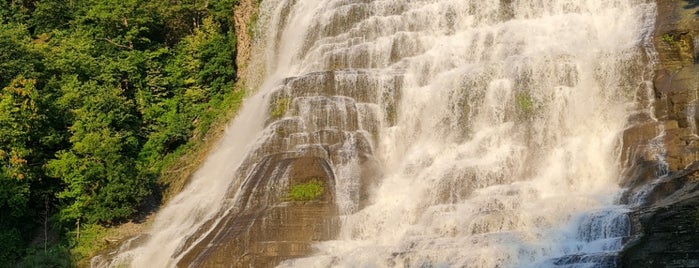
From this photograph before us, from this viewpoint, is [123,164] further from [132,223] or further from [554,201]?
[554,201]

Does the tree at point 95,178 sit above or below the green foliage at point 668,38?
below

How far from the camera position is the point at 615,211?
18.7 m

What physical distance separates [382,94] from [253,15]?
1299 cm

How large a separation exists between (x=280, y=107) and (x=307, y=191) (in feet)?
18.9

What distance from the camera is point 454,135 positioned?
26016 mm

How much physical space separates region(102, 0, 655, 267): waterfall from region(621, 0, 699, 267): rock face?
0.56m

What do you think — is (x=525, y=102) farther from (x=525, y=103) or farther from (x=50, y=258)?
(x=50, y=258)

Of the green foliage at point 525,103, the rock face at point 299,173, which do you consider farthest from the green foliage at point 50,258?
the green foliage at point 525,103

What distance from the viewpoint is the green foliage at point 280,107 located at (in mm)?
27984

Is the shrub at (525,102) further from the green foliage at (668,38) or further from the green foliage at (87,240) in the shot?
the green foliage at (87,240)

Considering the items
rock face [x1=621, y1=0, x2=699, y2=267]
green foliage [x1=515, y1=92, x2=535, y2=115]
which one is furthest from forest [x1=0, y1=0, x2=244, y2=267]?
rock face [x1=621, y1=0, x2=699, y2=267]

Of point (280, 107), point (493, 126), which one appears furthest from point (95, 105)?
point (493, 126)

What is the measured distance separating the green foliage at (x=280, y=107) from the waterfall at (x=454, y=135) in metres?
0.12

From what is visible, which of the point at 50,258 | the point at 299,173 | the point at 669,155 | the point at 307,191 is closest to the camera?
the point at 669,155
